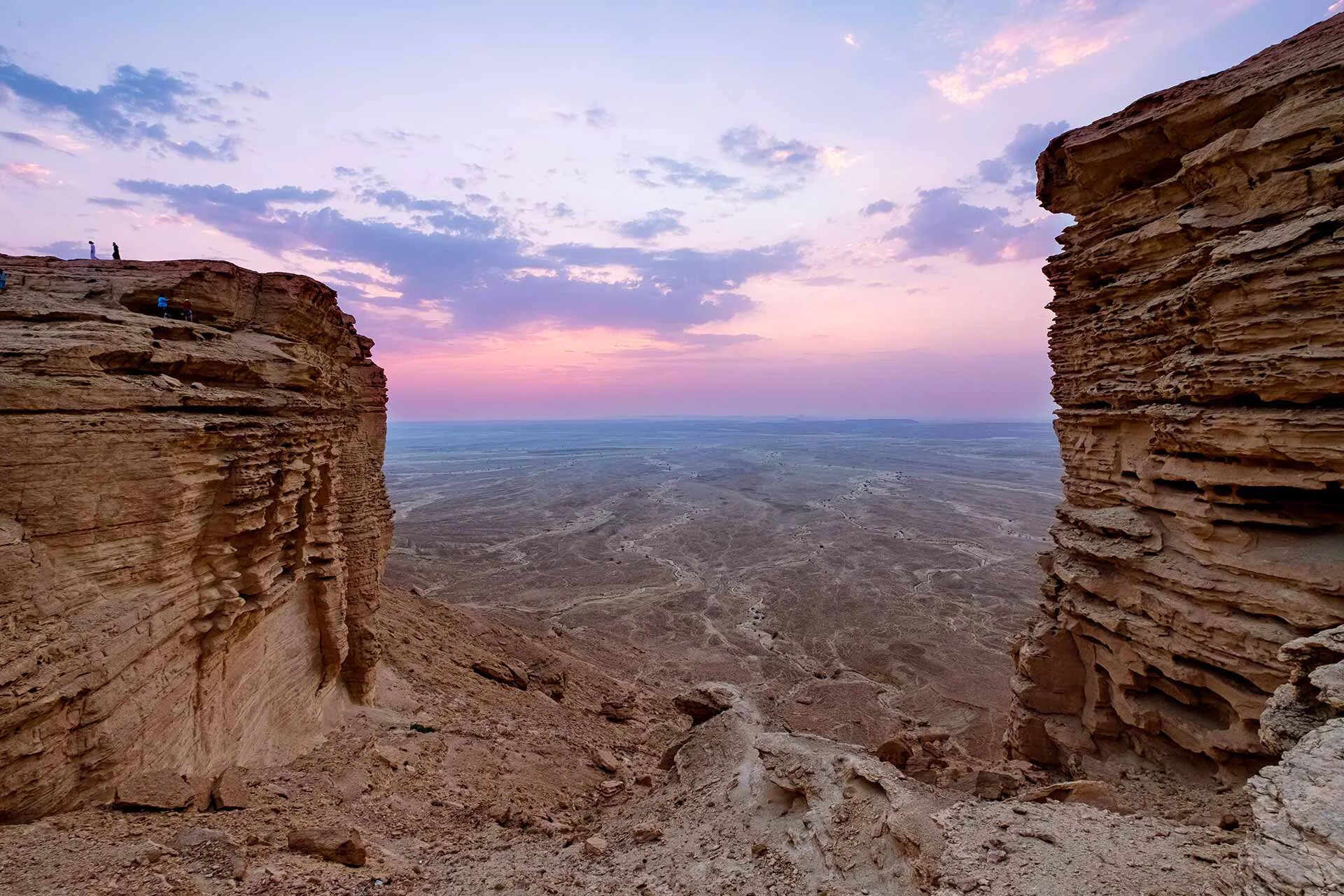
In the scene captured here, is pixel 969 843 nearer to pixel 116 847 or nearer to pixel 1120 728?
pixel 1120 728

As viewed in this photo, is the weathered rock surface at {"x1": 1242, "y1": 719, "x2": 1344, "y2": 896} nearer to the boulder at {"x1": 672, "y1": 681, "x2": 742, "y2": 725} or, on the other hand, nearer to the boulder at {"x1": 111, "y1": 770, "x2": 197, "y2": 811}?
the boulder at {"x1": 672, "y1": 681, "x2": 742, "y2": 725}

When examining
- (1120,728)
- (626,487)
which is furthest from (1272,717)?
(626,487)

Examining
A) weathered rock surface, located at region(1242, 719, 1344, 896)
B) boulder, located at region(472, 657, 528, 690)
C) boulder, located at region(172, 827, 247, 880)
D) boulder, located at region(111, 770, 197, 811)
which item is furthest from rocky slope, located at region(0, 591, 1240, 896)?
boulder, located at region(472, 657, 528, 690)

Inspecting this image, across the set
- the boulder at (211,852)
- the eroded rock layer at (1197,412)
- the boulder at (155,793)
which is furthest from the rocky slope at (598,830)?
the eroded rock layer at (1197,412)

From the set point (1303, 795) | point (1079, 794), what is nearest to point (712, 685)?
point (1079, 794)

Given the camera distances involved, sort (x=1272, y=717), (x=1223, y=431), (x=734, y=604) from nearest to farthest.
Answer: (x=1272, y=717), (x=1223, y=431), (x=734, y=604)

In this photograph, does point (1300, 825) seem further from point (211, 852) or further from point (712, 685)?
point (712, 685)

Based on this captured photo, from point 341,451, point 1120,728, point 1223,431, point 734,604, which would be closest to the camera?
point 1223,431

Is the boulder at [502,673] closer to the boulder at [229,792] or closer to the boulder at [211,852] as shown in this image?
the boulder at [229,792]
